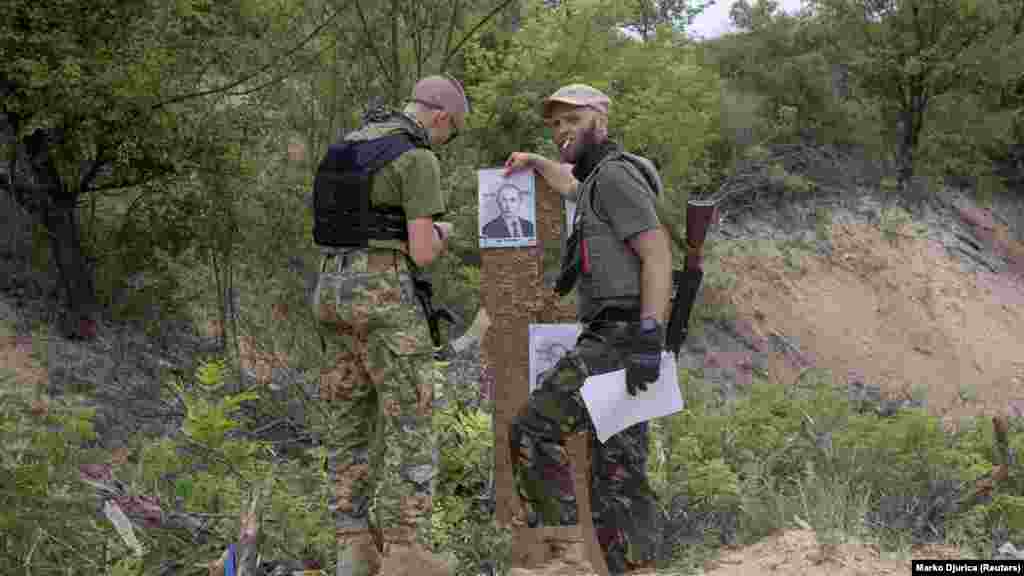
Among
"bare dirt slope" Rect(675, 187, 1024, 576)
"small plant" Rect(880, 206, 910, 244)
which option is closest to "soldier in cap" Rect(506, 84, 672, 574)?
"bare dirt slope" Rect(675, 187, 1024, 576)

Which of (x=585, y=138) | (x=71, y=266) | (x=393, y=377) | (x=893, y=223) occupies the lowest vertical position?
(x=893, y=223)

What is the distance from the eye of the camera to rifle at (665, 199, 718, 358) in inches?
177

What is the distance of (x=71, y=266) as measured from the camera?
10422 millimetres

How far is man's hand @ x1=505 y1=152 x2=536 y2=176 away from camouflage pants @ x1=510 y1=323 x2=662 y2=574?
979mm

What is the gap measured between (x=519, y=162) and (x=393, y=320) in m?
1.19

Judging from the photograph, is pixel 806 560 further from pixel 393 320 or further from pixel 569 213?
pixel 393 320

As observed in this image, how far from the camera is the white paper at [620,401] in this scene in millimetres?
3941

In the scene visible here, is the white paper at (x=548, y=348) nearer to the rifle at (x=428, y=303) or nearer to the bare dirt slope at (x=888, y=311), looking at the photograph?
the rifle at (x=428, y=303)

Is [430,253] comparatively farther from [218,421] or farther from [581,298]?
[218,421]

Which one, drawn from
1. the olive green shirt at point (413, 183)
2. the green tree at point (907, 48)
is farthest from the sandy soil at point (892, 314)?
the olive green shirt at point (413, 183)

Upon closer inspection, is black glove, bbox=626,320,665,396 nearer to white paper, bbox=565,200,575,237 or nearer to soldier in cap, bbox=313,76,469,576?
soldier in cap, bbox=313,76,469,576

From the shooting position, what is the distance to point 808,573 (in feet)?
13.4

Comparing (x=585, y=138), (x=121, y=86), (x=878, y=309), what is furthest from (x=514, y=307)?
(x=878, y=309)

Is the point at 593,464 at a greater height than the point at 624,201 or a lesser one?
lesser
